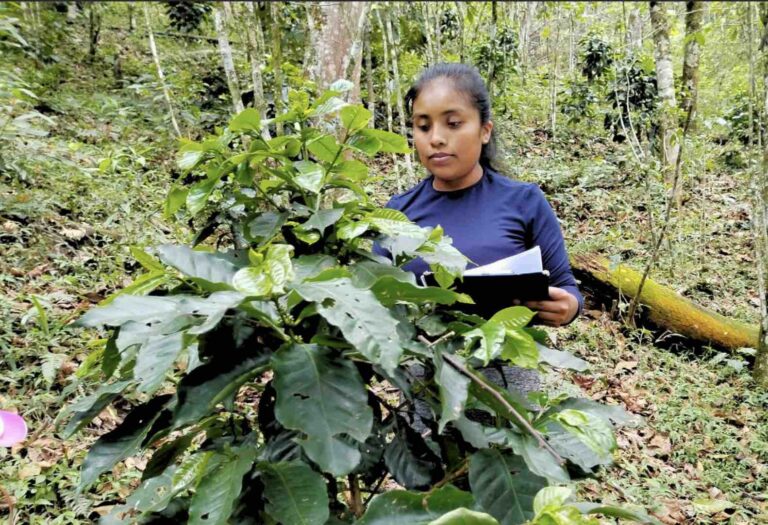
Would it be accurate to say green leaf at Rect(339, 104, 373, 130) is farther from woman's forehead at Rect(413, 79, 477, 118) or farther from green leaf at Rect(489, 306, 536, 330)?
woman's forehead at Rect(413, 79, 477, 118)

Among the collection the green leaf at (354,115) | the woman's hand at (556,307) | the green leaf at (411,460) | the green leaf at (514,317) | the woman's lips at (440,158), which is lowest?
the woman's hand at (556,307)

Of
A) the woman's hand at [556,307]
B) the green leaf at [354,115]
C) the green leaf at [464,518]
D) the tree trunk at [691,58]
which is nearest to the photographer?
the green leaf at [464,518]

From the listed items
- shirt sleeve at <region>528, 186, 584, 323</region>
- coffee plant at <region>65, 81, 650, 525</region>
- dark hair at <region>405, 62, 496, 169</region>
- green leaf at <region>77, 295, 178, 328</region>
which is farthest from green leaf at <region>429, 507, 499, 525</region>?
dark hair at <region>405, 62, 496, 169</region>

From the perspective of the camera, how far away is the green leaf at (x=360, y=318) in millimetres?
764

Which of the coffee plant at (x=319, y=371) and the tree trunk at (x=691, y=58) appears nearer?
the coffee plant at (x=319, y=371)

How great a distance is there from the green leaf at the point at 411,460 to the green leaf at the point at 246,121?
0.63 meters

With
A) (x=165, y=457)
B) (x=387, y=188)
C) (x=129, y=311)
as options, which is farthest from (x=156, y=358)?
(x=387, y=188)

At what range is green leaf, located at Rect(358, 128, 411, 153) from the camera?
1.18m

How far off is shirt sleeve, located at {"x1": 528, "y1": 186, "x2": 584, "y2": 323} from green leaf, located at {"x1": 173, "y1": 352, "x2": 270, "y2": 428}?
112cm

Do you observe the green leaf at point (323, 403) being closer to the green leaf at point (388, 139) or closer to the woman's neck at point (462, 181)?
the green leaf at point (388, 139)

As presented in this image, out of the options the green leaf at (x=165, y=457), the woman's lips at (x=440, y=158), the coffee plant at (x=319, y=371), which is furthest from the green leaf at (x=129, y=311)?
the woman's lips at (x=440, y=158)

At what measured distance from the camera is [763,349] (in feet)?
13.5

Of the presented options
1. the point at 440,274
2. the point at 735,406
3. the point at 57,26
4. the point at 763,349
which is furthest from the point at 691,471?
the point at 57,26

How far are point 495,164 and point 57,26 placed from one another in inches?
310
